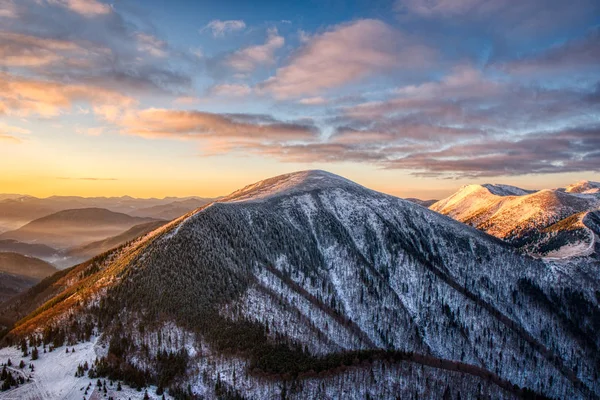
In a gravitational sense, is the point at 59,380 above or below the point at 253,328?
above

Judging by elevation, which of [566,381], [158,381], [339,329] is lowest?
[566,381]

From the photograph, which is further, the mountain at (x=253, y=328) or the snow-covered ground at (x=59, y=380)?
the mountain at (x=253, y=328)

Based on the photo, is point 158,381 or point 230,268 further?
point 230,268

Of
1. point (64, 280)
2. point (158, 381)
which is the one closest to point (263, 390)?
point (158, 381)

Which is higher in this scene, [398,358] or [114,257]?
[114,257]

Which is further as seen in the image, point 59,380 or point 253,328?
point 253,328

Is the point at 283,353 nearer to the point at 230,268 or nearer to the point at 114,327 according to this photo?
the point at 230,268

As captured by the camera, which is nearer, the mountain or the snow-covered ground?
the snow-covered ground

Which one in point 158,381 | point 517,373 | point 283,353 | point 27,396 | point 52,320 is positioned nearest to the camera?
point 27,396
